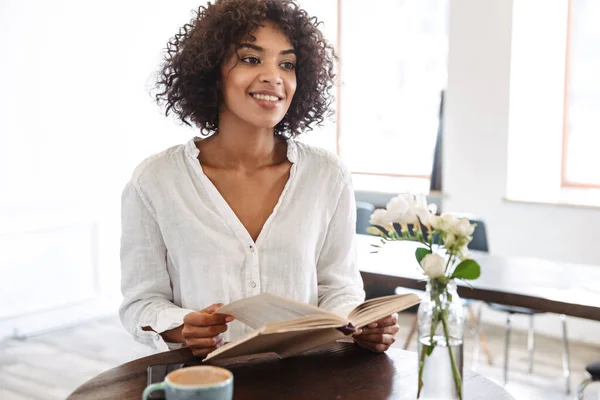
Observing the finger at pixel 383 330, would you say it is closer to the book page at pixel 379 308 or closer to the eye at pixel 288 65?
the book page at pixel 379 308

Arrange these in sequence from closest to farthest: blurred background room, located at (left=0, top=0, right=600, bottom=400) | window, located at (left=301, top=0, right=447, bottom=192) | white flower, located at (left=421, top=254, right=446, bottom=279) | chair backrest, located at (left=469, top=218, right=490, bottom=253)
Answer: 1. white flower, located at (left=421, top=254, right=446, bottom=279)
2. chair backrest, located at (left=469, top=218, right=490, bottom=253)
3. blurred background room, located at (left=0, top=0, right=600, bottom=400)
4. window, located at (left=301, top=0, right=447, bottom=192)

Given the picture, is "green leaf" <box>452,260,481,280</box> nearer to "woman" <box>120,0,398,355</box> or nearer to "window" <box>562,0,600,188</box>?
"woman" <box>120,0,398,355</box>

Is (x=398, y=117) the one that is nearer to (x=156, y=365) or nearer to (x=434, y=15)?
(x=434, y=15)

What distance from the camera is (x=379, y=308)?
133 cm

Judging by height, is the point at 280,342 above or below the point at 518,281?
above

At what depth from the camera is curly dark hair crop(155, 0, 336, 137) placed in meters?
1.64

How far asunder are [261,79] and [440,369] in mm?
728

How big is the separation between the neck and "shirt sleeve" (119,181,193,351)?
0.19 metres

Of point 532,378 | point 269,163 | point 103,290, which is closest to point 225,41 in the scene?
point 269,163

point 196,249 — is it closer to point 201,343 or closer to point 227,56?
point 201,343

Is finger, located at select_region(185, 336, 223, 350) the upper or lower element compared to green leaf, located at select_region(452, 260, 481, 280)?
lower

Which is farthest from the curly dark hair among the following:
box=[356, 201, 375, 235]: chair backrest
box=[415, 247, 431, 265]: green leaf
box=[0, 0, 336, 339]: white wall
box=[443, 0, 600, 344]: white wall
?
box=[443, 0, 600, 344]: white wall

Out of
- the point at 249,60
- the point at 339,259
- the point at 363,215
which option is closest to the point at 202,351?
the point at 339,259

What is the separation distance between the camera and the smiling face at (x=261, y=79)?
5.24 feet
